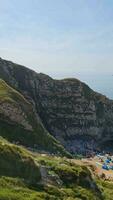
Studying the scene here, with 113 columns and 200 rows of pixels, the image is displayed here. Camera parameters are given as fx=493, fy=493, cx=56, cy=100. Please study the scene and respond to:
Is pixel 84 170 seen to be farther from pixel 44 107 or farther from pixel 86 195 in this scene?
pixel 44 107

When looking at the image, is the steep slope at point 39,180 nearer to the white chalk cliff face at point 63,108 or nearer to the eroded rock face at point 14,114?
the eroded rock face at point 14,114

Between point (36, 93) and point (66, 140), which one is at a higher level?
point (36, 93)

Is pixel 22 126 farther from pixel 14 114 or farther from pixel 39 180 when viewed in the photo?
pixel 39 180

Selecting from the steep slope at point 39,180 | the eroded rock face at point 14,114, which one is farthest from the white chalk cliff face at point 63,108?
the steep slope at point 39,180

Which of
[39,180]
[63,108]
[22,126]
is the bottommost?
[39,180]

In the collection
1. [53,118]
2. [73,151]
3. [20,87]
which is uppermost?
[20,87]

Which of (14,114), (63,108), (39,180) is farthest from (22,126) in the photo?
(63,108)

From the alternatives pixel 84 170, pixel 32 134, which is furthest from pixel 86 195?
pixel 32 134
